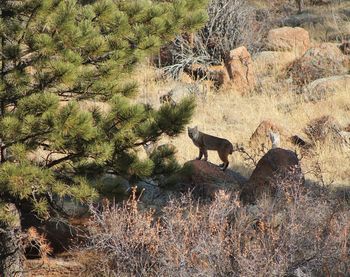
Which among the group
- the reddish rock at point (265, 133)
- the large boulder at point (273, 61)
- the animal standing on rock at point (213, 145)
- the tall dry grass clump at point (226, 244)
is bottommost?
the large boulder at point (273, 61)

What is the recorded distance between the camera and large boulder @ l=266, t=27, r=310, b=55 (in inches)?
707

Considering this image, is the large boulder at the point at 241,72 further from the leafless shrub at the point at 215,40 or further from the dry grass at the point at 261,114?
the leafless shrub at the point at 215,40

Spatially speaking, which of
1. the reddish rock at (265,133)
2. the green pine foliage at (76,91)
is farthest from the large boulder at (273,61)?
the green pine foliage at (76,91)

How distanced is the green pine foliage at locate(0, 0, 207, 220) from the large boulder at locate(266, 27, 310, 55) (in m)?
10.6

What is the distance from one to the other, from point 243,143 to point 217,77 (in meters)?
4.46

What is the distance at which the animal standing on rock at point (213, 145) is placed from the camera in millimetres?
10453

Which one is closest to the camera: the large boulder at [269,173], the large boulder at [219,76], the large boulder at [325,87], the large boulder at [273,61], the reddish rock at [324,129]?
the large boulder at [269,173]

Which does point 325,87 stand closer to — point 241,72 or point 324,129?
point 241,72

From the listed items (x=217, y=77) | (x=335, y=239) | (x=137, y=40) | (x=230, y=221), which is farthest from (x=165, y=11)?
(x=217, y=77)

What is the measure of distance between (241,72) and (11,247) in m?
9.55

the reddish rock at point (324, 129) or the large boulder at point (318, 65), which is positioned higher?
the reddish rock at point (324, 129)

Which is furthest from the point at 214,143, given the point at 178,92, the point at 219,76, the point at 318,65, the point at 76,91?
the point at 318,65

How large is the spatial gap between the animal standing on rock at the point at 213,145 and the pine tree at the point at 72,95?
290 cm

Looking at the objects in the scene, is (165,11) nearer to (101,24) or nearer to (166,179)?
(101,24)
